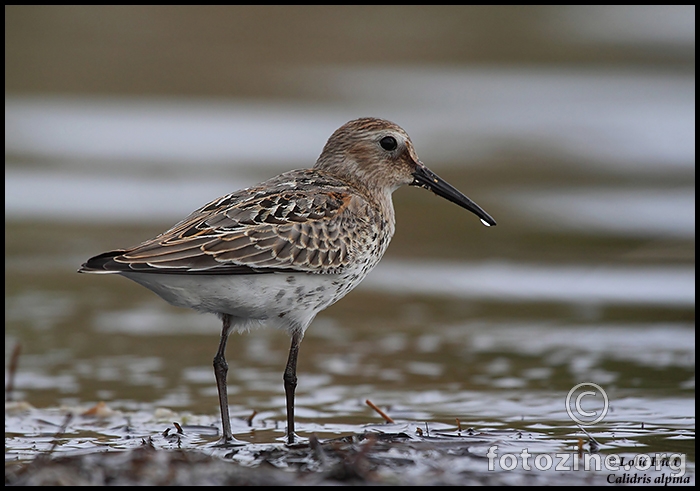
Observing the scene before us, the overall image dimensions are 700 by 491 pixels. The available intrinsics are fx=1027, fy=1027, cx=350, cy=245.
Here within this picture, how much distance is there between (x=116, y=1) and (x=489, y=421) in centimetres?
1497

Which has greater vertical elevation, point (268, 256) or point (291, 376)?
point (268, 256)

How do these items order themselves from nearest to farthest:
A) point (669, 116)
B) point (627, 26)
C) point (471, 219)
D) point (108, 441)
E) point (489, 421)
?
point (108, 441)
point (489, 421)
point (471, 219)
point (669, 116)
point (627, 26)

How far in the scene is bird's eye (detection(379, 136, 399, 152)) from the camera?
7078 mm

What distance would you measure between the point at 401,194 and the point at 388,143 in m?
6.47

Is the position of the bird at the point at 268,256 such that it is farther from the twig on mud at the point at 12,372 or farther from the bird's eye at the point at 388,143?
the twig on mud at the point at 12,372

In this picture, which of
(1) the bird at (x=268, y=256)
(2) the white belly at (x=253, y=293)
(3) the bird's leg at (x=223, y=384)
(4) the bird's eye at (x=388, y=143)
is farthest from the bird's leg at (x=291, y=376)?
(4) the bird's eye at (x=388, y=143)

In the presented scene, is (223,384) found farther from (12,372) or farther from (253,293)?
(12,372)

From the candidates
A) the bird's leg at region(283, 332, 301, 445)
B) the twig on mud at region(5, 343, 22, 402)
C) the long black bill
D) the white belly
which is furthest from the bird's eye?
the twig on mud at region(5, 343, 22, 402)

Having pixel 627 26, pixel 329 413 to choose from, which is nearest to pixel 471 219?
pixel 329 413

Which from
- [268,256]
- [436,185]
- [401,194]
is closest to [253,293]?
[268,256]

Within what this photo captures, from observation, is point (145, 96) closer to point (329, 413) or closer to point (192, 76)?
point (192, 76)

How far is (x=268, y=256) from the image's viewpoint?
598cm

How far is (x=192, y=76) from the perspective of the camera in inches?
701

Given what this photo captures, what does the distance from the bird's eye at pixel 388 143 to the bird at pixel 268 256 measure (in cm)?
33
